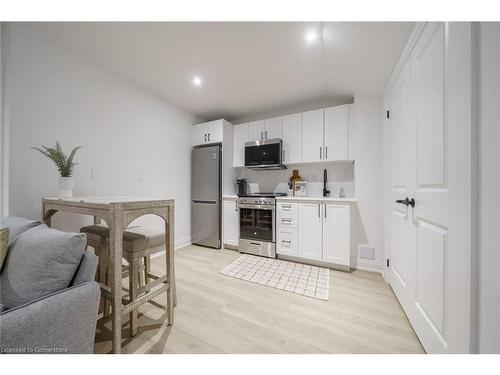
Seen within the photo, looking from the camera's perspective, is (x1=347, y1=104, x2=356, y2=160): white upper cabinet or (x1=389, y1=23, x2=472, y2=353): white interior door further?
(x1=347, y1=104, x2=356, y2=160): white upper cabinet

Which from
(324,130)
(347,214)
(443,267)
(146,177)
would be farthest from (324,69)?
(146,177)

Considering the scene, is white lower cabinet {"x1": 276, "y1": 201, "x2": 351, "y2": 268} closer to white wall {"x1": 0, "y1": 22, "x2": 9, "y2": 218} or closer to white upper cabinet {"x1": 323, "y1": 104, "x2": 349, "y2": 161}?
white upper cabinet {"x1": 323, "y1": 104, "x2": 349, "y2": 161}

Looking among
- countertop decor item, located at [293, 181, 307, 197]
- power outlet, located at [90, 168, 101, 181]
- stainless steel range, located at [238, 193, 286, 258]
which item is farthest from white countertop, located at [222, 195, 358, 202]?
power outlet, located at [90, 168, 101, 181]

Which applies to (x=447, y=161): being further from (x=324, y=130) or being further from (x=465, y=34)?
(x=324, y=130)

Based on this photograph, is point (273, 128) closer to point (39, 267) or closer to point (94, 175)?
A: point (94, 175)

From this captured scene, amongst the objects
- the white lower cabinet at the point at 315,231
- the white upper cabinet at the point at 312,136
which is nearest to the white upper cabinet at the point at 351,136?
the white upper cabinet at the point at 312,136

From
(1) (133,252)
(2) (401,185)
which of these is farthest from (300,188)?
(1) (133,252)

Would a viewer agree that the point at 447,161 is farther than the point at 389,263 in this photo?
No

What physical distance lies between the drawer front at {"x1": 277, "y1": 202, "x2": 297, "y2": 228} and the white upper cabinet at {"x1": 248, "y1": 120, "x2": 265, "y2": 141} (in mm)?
1248

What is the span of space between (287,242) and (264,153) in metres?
1.41

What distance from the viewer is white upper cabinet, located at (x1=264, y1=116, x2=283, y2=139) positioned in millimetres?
2926

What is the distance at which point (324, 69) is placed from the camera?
1981mm

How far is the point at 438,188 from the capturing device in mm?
986
